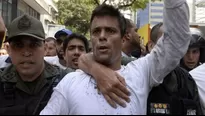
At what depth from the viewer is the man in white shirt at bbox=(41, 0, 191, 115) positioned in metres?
2.27

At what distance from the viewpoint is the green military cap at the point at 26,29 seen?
273 cm

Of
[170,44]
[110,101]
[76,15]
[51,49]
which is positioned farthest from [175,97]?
[76,15]

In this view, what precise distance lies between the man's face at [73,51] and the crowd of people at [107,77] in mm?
1684

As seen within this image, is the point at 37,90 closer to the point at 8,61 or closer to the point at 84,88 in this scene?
the point at 84,88

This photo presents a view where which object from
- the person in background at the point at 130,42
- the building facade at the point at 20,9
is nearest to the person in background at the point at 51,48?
the person in background at the point at 130,42

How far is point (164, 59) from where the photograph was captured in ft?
7.81

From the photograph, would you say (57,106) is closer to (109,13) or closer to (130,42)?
A: (109,13)

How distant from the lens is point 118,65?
2.53 meters

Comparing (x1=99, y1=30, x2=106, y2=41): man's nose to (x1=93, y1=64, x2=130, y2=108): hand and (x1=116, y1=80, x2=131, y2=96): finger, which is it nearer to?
(x1=93, y1=64, x2=130, y2=108): hand

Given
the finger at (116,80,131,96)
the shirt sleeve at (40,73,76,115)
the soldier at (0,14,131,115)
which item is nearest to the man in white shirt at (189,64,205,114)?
the finger at (116,80,131,96)

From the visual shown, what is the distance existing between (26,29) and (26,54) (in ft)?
0.62

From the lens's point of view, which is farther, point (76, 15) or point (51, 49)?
point (76, 15)

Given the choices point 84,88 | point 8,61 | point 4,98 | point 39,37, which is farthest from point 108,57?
point 8,61

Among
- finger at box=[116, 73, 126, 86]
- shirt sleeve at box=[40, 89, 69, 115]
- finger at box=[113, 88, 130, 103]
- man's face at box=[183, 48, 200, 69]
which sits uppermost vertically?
man's face at box=[183, 48, 200, 69]
